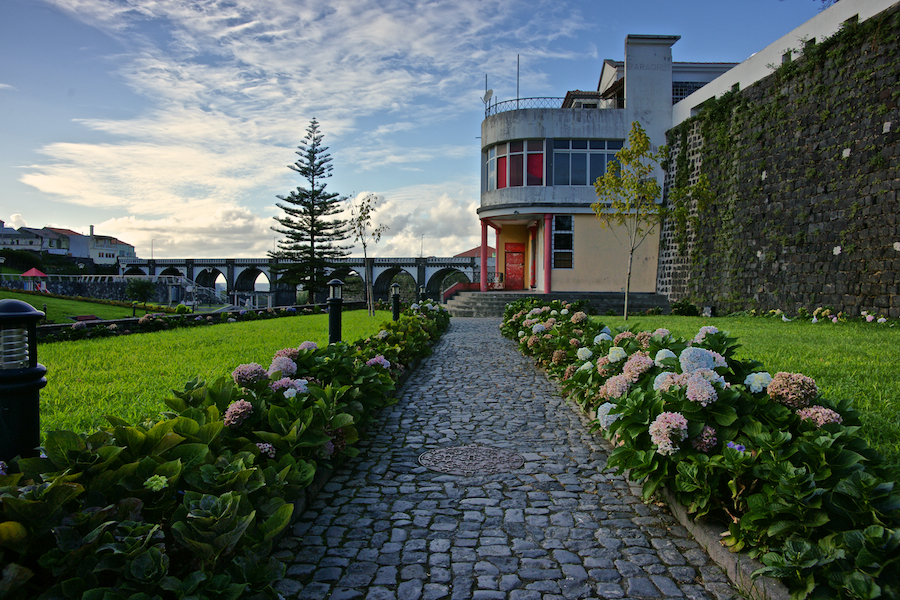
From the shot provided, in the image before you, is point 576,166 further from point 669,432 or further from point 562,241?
point 669,432

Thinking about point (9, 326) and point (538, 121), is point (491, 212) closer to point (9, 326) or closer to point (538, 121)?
point (538, 121)

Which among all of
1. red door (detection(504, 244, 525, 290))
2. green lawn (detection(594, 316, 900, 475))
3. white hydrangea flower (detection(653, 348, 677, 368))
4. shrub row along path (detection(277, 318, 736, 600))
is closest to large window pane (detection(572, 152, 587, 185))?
red door (detection(504, 244, 525, 290))

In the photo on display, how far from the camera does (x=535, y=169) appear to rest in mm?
18984

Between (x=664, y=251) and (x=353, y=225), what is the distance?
12.3m

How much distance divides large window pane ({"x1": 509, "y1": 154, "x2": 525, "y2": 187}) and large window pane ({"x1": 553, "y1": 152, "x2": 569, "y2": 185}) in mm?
1159

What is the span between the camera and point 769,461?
7.59 feet

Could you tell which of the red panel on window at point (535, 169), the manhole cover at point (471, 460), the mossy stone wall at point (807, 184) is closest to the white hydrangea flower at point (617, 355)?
the manhole cover at point (471, 460)

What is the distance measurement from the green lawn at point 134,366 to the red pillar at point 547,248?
1064 centimetres

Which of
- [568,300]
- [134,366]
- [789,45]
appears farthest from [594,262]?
[134,366]

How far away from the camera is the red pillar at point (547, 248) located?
1886 centimetres

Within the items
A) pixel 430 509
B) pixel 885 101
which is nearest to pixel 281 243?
pixel 885 101

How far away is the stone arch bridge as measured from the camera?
45.5 m

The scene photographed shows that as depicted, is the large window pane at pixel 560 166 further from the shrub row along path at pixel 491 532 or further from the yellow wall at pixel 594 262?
the shrub row along path at pixel 491 532

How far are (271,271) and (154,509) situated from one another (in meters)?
48.4
